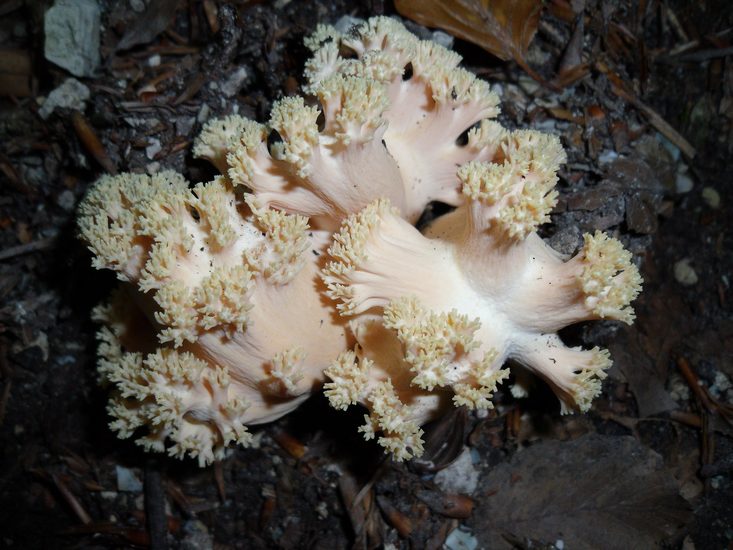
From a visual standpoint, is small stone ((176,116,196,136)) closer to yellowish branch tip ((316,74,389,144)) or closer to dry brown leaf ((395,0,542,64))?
yellowish branch tip ((316,74,389,144))

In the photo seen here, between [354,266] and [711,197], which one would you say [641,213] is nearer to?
[711,197]

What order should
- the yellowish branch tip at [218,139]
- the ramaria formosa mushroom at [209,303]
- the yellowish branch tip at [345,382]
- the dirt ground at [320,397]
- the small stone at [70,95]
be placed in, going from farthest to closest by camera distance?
the small stone at [70,95] → the dirt ground at [320,397] → the yellowish branch tip at [218,139] → the yellowish branch tip at [345,382] → the ramaria formosa mushroom at [209,303]

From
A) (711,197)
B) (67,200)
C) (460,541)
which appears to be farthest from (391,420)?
(711,197)

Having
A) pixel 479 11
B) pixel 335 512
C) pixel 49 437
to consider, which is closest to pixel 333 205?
pixel 479 11

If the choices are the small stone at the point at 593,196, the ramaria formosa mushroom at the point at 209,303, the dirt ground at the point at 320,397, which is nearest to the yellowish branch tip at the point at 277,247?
the ramaria formosa mushroom at the point at 209,303

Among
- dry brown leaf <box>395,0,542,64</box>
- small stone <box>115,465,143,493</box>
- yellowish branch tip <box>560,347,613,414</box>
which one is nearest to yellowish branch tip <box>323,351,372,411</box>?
yellowish branch tip <box>560,347,613,414</box>

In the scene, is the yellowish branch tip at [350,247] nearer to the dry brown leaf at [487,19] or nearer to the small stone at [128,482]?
the dry brown leaf at [487,19]

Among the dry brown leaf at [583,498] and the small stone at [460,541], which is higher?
the dry brown leaf at [583,498]
